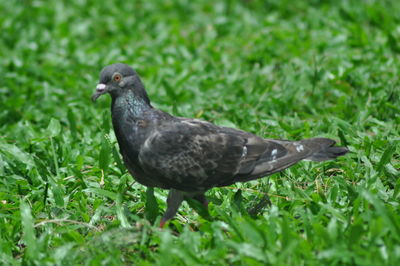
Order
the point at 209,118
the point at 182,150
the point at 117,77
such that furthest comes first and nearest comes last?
the point at 209,118, the point at 117,77, the point at 182,150

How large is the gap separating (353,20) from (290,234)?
611 cm

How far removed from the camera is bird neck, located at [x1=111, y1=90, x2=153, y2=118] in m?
4.67

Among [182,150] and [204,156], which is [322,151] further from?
[182,150]

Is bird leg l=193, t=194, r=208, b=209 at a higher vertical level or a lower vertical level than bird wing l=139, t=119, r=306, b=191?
lower

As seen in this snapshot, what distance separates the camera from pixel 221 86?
7539mm

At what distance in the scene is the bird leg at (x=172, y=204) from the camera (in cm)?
452

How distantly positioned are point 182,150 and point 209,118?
2.27 metres

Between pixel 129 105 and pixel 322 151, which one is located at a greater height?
pixel 129 105

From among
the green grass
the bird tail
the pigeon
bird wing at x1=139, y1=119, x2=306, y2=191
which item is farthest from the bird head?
the bird tail

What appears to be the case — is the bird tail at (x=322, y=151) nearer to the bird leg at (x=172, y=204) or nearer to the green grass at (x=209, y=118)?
the green grass at (x=209, y=118)

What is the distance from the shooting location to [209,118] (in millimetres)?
6770

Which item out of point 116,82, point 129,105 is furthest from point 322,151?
point 116,82

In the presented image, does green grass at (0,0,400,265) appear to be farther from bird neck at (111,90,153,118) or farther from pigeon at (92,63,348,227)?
bird neck at (111,90,153,118)

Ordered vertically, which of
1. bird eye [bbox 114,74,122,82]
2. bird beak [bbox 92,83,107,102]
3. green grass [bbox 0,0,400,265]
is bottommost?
green grass [bbox 0,0,400,265]
